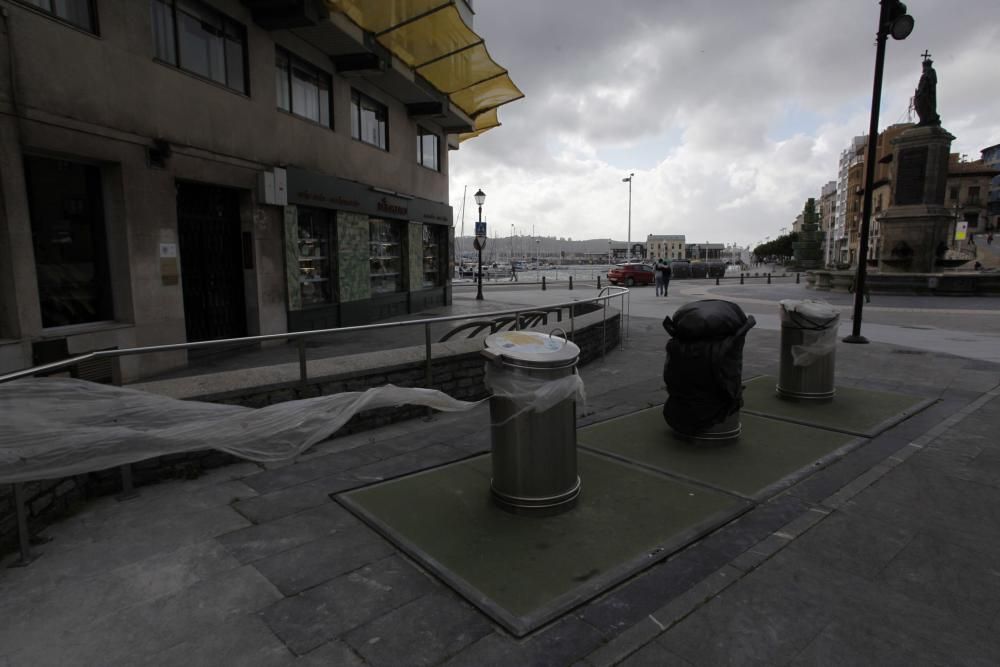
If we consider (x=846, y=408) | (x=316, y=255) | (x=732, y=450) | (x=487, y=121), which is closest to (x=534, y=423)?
(x=732, y=450)

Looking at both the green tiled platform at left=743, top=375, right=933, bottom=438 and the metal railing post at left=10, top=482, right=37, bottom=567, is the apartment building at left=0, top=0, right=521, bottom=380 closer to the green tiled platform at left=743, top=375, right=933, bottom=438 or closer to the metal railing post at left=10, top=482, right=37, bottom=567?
the metal railing post at left=10, top=482, right=37, bottom=567

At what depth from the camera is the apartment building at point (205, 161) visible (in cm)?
644

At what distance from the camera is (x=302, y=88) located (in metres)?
11.4

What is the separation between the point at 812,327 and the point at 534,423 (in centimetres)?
443

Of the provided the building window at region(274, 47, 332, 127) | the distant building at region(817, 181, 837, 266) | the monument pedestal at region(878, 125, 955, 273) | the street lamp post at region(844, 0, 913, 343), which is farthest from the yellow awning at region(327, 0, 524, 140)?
the distant building at region(817, 181, 837, 266)

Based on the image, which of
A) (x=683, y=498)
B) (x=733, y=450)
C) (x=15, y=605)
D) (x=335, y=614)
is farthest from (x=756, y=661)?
(x=15, y=605)

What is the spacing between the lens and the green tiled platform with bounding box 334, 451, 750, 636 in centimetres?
306

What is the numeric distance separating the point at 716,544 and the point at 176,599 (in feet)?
10.4

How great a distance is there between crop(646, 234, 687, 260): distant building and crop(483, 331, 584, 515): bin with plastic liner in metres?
188

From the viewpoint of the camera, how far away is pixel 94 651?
102 inches

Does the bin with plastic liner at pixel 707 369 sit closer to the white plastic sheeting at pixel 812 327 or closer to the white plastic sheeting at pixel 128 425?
the white plastic sheeting at pixel 812 327

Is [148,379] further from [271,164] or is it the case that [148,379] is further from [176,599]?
[271,164]

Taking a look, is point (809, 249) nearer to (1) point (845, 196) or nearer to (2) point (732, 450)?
(2) point (732, 450)

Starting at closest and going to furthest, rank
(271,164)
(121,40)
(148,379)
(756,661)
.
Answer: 1. (756,661)
2. (148,379)
3. (121,40)
4. (271,164)
